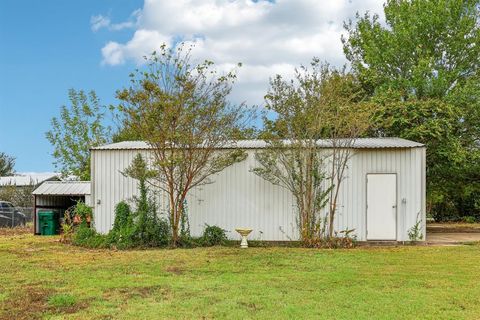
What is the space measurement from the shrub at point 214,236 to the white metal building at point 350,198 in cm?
32

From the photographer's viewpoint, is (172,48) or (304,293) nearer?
(304,293)

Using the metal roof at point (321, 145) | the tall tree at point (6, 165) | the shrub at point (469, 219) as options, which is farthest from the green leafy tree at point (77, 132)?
the shrub at point (469, 219)

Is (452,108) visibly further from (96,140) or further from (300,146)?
(96,140)

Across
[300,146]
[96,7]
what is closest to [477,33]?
[300,146]

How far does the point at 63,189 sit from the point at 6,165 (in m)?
26.8

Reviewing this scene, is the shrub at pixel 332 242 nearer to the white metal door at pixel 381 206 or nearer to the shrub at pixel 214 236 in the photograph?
the white metal door at pixel 381 206

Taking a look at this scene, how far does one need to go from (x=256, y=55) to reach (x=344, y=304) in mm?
9306

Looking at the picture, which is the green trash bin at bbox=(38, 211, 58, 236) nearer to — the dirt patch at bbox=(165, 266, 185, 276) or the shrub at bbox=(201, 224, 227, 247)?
the shrub at bbox=(201, 224, 227, 247)

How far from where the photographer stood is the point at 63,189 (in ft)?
60.6

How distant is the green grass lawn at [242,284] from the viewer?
5871 millimetres

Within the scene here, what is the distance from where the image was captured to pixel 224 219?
1355cm

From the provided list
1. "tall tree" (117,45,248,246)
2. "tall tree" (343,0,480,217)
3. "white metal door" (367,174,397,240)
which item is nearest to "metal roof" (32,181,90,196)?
"tall tree" (117,45,248,246)

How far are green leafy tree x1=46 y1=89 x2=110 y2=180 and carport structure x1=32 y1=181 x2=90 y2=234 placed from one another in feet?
23.7

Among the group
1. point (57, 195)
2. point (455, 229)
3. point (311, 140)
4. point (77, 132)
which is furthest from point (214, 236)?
point (77, 132)
